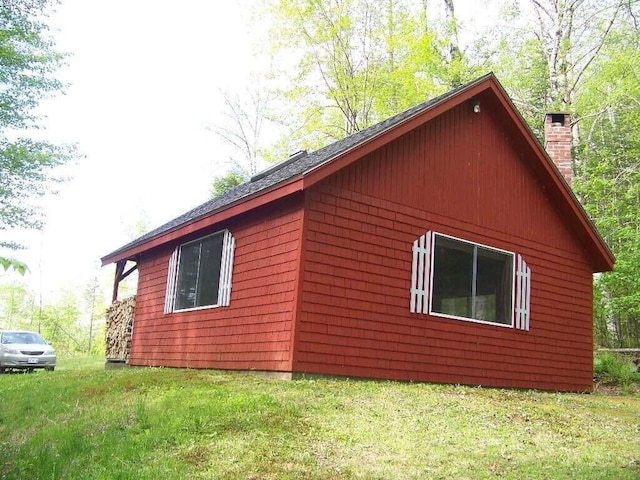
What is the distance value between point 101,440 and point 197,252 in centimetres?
598

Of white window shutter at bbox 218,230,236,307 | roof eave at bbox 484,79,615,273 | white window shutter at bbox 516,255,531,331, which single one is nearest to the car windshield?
white window shutter at bbox 218,230,236,307

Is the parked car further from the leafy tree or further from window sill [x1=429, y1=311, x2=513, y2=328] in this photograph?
window sill [x1=429, y1=311, x2=513, y2=328]

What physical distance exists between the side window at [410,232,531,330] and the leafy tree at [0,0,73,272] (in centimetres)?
1616

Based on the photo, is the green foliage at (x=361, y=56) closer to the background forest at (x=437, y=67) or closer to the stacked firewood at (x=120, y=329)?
the background forest at (x=437, y=67)

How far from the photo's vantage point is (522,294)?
1159 centimetres

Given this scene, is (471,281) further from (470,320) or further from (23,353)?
(23,353)

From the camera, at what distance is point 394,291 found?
9.87 m

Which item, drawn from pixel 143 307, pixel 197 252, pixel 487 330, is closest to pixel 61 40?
pixel 143 307

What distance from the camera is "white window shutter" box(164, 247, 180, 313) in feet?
41.5

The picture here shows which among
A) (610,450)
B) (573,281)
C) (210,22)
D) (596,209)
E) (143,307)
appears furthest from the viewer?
(210,22)

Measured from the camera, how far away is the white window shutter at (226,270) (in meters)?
10.6

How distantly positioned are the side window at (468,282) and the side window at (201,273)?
308cm

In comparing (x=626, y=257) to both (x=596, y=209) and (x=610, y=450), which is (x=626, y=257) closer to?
(x=596, y=209)

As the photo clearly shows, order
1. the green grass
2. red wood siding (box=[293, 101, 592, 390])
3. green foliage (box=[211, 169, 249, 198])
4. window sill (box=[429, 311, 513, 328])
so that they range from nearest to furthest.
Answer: the green grass, red wood siding (box=[293, 101, 592, 390]), window sill (box=[429, 311, 513, 328]), green foliage (box=[211, 169, 249, 198])
